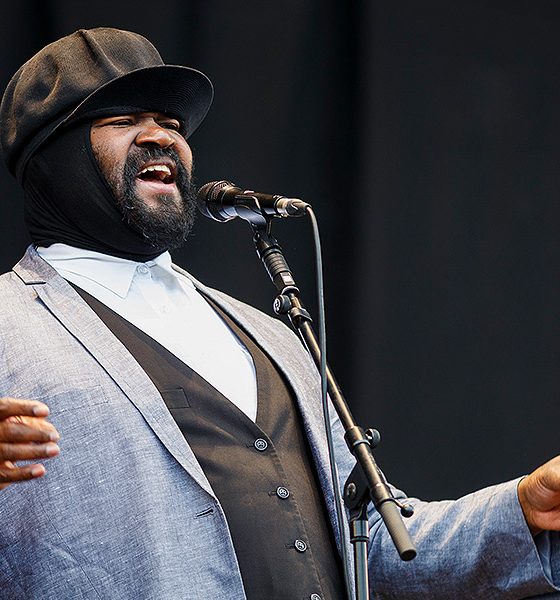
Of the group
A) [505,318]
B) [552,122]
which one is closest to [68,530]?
[505,318]

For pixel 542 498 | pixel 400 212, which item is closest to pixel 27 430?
pixel 542 498

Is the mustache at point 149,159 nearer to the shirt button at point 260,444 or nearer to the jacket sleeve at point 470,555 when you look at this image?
the shirt button at point 260,444

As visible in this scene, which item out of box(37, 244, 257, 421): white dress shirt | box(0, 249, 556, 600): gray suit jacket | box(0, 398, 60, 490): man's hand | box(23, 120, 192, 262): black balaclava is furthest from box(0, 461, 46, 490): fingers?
box(23, 120, 192, 262): black balaclava

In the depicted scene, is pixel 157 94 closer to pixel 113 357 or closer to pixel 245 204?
pixel 245 204

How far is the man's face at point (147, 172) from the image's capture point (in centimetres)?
216

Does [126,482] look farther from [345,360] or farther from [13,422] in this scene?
[345,360]

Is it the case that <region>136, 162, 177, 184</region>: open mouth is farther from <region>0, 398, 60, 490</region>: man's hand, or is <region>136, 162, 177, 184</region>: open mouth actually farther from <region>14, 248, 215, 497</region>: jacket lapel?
<region>0, 398, 60, 490</region>: man's hand

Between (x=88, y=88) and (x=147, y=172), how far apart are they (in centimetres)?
19

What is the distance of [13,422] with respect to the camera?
1.50 metres

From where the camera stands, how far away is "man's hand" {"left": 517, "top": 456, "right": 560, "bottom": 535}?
1781 millimetres

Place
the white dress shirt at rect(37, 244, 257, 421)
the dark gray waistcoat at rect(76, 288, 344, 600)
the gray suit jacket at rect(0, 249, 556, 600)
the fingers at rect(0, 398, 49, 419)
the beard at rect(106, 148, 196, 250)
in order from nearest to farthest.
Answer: the fingers at rect(0, 398, 49, 419) → the gray suit jacket at rect(0, 249, 556, 600) → the dark gray waistcoat at rect(76, 288, 344, 600) → the white dress shirt at rect(37, 244, 257, 421) → the beard at rect(106, 148, 196, 250)

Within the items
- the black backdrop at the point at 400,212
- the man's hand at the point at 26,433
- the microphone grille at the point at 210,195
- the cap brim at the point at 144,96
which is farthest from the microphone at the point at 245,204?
the black backdrop at the point at 400,212

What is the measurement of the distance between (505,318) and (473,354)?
0.12m

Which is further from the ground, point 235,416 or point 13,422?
point 13,422
